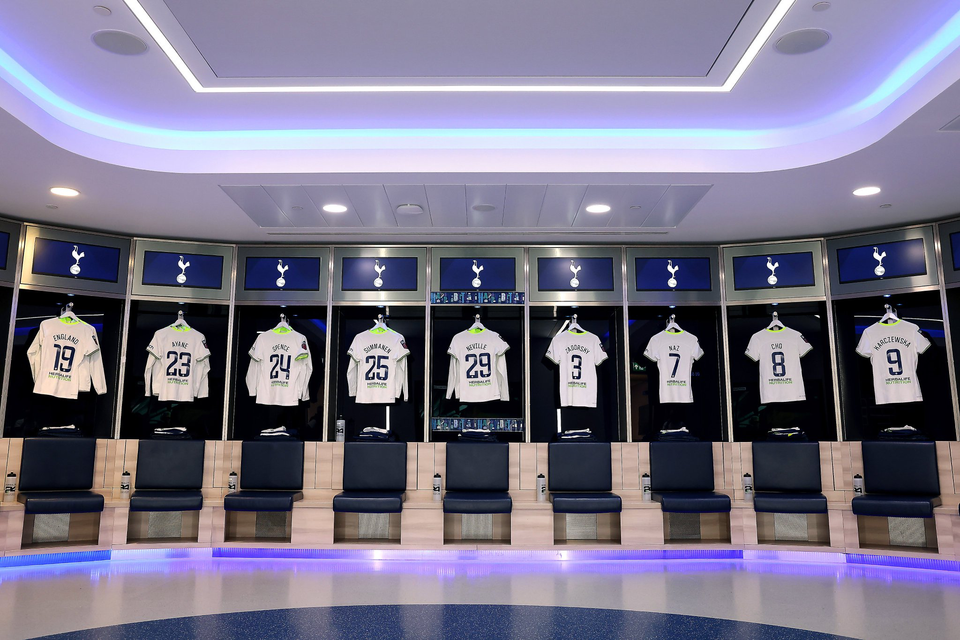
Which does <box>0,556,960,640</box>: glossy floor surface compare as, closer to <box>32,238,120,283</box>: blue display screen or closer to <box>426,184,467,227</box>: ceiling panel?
<box>32,238,120,283</box>: blue display screen

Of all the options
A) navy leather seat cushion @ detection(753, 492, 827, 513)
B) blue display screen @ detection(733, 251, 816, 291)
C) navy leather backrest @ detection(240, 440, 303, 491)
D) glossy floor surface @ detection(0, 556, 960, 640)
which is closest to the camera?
glossy floor surface @ detection(0, 556, 960, 640)

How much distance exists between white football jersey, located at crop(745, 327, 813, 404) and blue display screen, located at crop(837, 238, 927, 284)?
0.67 metres

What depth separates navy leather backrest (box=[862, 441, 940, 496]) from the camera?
534 centimetres

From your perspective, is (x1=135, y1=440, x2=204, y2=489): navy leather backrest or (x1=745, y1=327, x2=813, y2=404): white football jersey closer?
(x1=135, y1=440, x2=204, y2=489): navy leather backrest

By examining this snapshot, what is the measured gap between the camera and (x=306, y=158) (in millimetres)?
4504

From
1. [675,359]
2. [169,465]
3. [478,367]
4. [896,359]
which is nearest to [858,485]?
[896,359]

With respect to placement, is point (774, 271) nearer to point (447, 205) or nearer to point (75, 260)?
point (447, 205)

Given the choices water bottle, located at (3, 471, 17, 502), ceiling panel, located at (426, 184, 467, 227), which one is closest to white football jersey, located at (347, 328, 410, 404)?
ceiling panel, located at (426, 184, 467, 227)

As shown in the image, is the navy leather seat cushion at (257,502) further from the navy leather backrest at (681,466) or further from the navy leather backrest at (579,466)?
the navy leather backrest at (681,466)

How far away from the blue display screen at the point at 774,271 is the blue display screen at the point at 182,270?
461 cm

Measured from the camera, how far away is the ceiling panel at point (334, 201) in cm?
477

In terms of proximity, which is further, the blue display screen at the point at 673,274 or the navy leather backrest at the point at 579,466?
the blue display screen at the point at 673,274

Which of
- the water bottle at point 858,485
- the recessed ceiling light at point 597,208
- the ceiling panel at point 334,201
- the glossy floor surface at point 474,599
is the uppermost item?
the ceiling panel at point 334,201

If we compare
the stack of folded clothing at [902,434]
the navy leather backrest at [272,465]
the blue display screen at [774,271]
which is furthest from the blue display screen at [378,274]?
the stack of folded clothing at [902,434]
